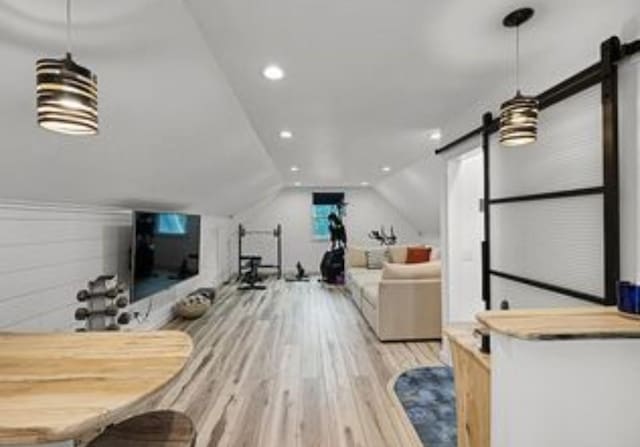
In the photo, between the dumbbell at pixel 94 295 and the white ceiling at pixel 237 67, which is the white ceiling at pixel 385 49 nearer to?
the white ceiling at pixel 237 67

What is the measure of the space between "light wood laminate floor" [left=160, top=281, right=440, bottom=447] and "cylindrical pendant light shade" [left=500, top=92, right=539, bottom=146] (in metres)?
1.87

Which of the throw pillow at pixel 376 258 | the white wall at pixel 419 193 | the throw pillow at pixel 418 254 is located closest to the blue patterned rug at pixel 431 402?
the white wall at pixel 419 193

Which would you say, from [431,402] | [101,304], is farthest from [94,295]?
[431,402]

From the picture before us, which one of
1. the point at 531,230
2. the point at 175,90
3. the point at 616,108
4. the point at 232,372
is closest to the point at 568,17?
the point at 616,108

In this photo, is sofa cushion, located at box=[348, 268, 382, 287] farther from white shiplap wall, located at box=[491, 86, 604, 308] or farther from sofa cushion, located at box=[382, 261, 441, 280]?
white shiplap wall, located at box=[491, 86, 604, 308]

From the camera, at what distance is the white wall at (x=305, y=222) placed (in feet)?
34.0

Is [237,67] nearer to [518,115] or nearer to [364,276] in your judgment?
[518,115]

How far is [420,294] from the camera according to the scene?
4.54m

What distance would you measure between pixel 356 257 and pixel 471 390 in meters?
6.14

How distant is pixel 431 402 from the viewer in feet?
9.66

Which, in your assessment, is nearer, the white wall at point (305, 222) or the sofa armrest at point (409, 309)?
the sofa armrest at point (409, 309)

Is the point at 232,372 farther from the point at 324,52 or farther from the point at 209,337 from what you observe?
the point at 324,52

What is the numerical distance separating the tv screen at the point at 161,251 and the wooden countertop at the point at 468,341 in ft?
10.1

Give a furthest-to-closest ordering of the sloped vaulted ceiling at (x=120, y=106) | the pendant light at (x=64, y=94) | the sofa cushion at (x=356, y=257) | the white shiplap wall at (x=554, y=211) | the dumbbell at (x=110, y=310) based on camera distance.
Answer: the sofa cushion at (x=356, y=257) < the dumbbell at (x=110, y=310) < the white shiplap wall at (x=554, y=211) < the sloped vaulted ceiling at (x=120, y=106) < the pendant light at (x=64, y=94)
